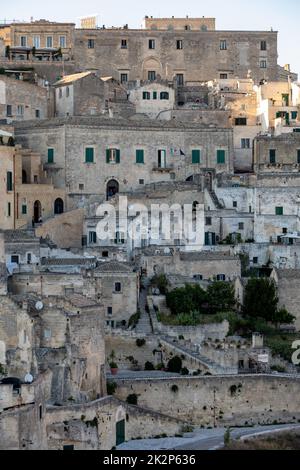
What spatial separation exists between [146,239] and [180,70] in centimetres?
1662

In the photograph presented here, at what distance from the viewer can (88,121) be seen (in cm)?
6575

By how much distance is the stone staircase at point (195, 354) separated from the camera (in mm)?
51688

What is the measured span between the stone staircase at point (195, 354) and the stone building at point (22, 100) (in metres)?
18.1


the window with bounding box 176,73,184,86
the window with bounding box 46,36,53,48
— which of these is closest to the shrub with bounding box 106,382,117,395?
the window with bounding box 176,73,184,86

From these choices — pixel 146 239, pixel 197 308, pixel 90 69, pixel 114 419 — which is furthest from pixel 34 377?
pixel 90 69

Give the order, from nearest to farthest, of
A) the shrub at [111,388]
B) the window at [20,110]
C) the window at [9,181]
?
1. the shrub at [111,388]
2. the window at [9,181]
3. the window at [20,110]

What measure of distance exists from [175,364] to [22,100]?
67.2ft

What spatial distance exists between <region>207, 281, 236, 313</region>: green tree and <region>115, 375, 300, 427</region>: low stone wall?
5.12 m

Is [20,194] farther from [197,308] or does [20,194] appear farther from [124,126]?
[197,308]

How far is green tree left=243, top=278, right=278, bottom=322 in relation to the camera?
55.9 meters

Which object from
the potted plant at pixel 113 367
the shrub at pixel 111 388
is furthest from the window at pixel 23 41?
the shrub at pixel 111 388

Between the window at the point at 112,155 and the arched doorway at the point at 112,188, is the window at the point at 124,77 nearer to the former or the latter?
the window at the point at 112,155

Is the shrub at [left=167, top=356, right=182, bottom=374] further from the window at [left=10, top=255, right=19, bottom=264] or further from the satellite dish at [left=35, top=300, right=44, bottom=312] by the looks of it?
the window at [left=10, top=255, right=19, bottom=264]

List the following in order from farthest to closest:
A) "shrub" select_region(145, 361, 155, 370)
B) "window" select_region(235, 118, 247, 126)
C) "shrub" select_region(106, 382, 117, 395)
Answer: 1. "window" select_region(235, 118, 247, 126)
2. "shrub" select_region(145, 361, 155, 370)
3. "shrub" select_region(106, 382, 117, 395)
